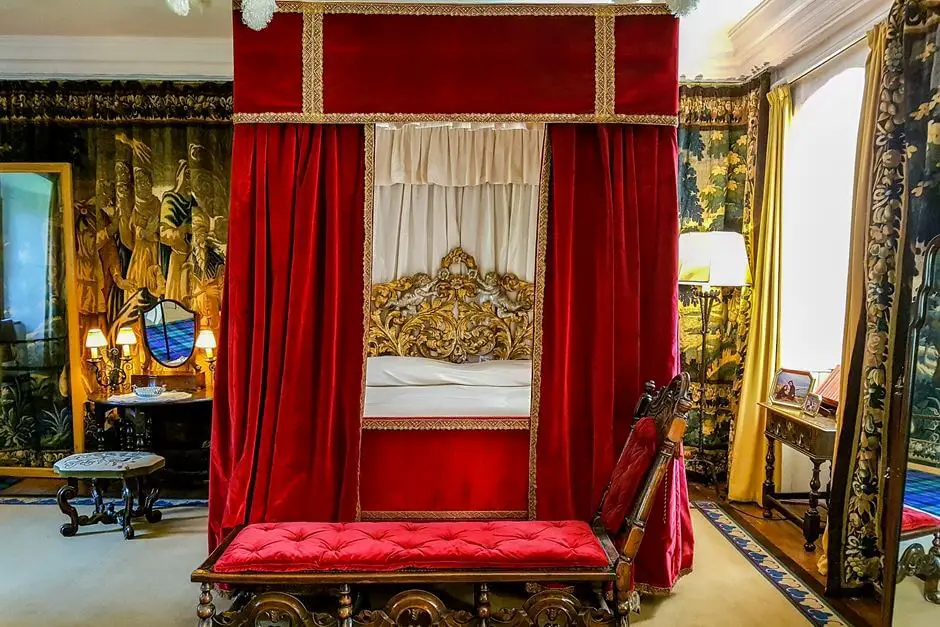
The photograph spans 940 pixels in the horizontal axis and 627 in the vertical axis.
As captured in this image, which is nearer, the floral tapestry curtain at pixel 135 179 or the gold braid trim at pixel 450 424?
the gold braid trim at pixel 450 424

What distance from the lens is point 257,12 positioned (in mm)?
2748

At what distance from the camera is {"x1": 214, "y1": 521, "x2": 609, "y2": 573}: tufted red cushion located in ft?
7.89

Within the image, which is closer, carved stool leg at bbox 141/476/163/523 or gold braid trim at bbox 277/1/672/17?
gold braid trim at bbox 277/1/672/17

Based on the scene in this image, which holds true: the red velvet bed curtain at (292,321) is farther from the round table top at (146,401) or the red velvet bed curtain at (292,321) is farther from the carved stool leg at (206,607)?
the round table top at (146,401)

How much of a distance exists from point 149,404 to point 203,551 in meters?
1.19

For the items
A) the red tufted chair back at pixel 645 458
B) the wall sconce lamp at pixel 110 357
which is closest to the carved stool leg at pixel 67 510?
the wall sconce lamp at pixel 110 357

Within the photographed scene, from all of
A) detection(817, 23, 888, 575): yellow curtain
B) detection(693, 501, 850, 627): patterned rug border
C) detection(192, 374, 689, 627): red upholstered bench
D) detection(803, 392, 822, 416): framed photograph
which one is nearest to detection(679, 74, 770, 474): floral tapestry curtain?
detection(693, 501, 850, 627): patterned rug border

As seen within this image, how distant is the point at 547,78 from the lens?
289 cm

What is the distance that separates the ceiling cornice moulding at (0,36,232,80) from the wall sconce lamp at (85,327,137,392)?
1892mm

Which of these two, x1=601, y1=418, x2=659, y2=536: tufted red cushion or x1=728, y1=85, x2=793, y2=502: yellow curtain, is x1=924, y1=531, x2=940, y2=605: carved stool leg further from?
x1=728, y1=85, x2=793, y2=502: yellow curtain

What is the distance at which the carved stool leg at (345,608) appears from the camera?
93.5 inches

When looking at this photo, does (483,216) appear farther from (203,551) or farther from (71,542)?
(71,542)

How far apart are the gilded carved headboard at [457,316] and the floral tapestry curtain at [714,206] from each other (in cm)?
191

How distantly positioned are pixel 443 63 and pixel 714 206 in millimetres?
2837
